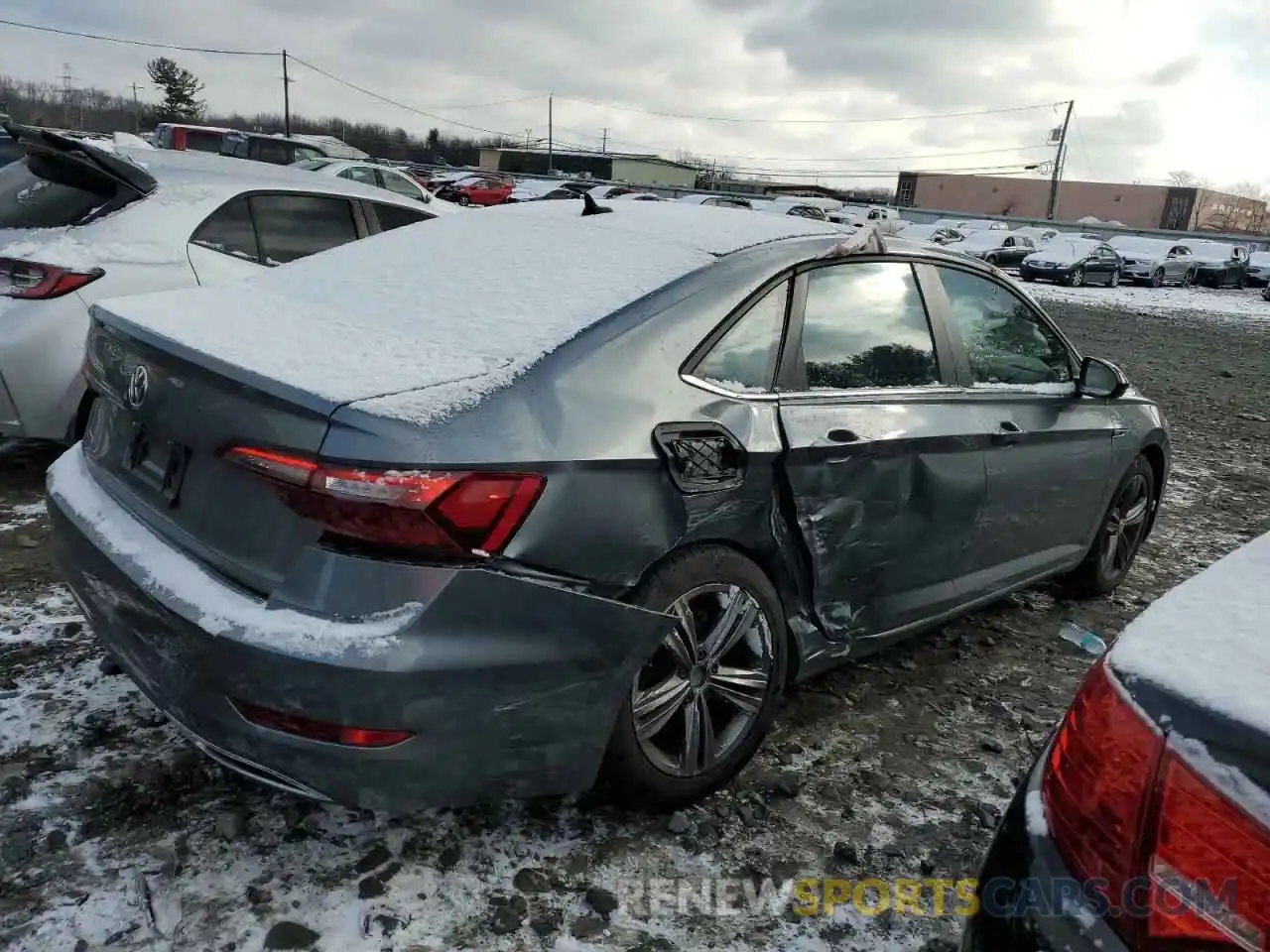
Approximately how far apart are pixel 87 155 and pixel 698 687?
3.85m

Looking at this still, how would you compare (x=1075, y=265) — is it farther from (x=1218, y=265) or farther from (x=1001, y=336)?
(x=1001, y=336)

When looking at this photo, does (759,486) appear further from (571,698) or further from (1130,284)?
(1130,284)

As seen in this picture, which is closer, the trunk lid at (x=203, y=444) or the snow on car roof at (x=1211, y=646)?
the snow on car roof at (x=1211, y=646)

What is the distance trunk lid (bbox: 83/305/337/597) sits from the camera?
202cm

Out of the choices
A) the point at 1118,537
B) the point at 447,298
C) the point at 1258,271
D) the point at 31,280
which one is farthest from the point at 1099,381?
the point at 1258,271

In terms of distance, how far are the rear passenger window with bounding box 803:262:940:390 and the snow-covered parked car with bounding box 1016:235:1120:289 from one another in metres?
25.1

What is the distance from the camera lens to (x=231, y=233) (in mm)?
4789

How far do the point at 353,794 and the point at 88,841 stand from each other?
79cm

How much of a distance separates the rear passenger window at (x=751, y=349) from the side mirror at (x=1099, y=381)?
1670 mm

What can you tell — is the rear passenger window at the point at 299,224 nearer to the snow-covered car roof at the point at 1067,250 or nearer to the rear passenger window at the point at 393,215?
the rear passenger window at the point at 393,215

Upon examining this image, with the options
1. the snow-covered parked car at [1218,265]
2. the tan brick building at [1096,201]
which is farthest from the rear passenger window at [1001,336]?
the tan brick building at [1096,201]

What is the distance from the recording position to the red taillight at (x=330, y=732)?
1929mm

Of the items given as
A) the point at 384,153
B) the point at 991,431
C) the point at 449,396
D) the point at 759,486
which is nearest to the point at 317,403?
the point at 449,396

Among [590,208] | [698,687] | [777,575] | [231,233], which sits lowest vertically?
[698,687]
